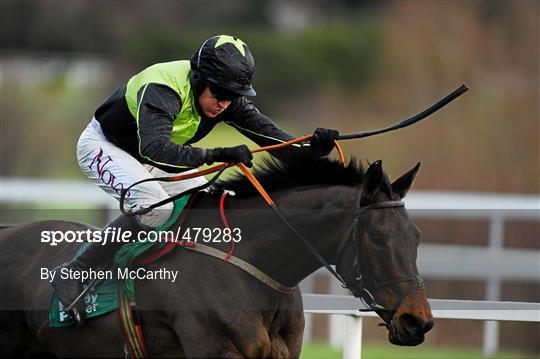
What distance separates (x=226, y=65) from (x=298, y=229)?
76cm

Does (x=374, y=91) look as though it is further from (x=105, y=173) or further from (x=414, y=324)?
(x=414, y=324)

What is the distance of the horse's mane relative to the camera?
487cm

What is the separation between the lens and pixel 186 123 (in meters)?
5.07

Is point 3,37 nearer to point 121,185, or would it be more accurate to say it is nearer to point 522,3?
point 522,3

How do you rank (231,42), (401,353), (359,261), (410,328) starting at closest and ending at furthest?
(410,328) → (359,261) → (231,42) → (401,353)

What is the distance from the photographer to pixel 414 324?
175 inches

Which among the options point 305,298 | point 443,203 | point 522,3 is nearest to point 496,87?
point 522,3

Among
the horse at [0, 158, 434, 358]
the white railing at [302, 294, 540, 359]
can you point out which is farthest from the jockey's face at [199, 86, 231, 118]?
the white railing at [302, 294, 540, 359]

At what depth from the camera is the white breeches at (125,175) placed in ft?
16.2

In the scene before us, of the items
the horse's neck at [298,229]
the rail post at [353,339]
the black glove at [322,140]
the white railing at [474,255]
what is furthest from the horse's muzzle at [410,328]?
the white railing at [474,255]

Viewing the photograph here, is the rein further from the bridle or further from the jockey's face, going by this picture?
the jockey's face

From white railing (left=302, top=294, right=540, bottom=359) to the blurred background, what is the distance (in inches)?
36.6

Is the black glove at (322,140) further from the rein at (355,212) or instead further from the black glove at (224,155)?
the black glove at (224,155)

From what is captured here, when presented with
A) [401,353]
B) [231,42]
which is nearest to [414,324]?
[231,42]
